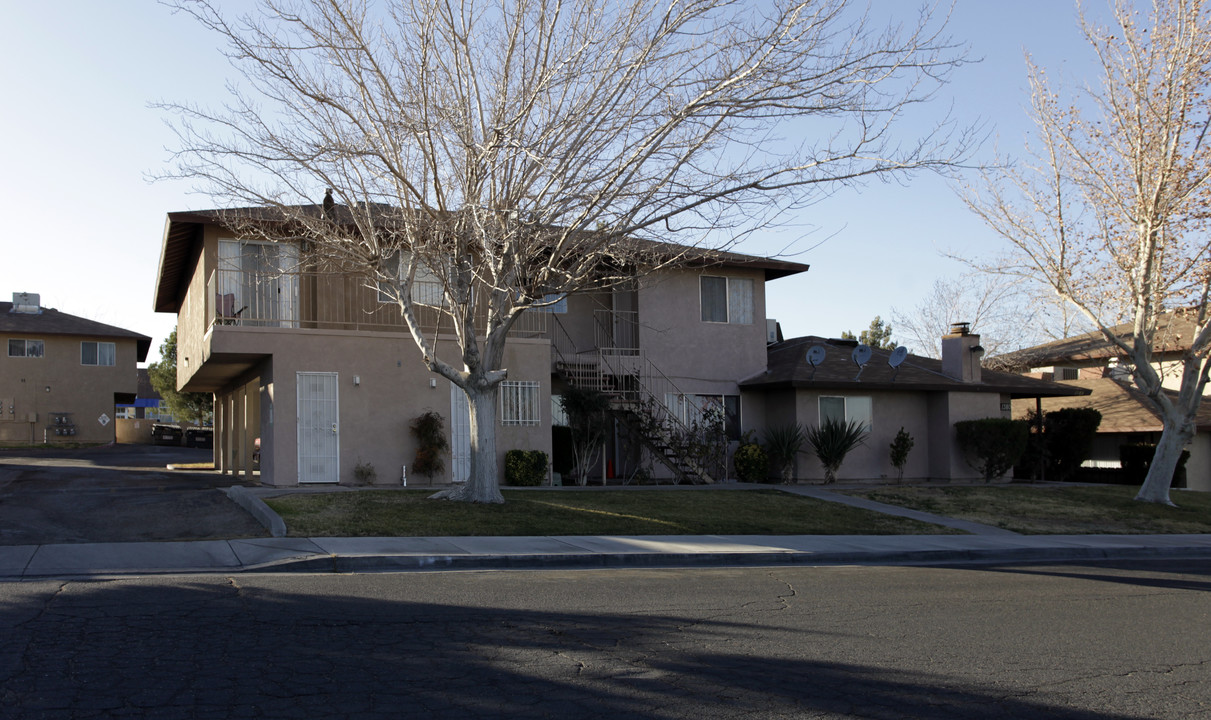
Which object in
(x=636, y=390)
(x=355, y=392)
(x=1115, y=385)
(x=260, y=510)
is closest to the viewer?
(x=260, y=510)

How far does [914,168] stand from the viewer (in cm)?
1336

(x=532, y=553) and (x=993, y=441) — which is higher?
(x=993, y=441)

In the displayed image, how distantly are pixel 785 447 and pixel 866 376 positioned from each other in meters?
3.34

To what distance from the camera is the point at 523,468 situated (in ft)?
66.5

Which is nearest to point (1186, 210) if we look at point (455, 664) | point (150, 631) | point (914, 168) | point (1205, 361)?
point (1205, 361)

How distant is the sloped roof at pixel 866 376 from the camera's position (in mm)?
23984

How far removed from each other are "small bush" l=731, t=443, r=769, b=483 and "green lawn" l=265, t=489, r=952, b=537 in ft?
12.8

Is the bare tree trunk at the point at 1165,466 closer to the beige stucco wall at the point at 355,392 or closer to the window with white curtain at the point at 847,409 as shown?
the window with white curtain at the point at 847,409

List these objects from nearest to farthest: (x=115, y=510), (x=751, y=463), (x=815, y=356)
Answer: (x=115, y=510), (x=751, y=463), (x=815, y=356)

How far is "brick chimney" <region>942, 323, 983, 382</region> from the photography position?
2570 centimetres

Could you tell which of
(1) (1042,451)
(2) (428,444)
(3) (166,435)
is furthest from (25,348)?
(1) (1042,451)

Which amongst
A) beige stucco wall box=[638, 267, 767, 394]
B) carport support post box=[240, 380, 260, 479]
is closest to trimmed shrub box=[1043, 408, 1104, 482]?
beige stucco wall box=[638, 267, 767, 394]

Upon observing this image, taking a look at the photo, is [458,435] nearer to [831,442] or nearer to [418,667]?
[831,442]

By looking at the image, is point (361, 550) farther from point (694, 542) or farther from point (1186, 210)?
point (1186, 210)
